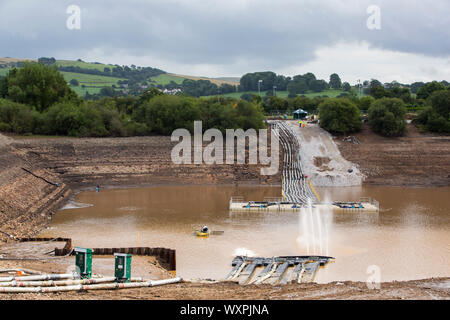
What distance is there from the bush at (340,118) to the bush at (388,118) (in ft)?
6.80

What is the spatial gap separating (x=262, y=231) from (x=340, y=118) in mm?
37500

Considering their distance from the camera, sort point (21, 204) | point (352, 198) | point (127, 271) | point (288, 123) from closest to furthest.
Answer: point (127, 271), point (21, 204), point (352, 198), point (288, 123)

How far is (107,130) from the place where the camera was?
70062mm

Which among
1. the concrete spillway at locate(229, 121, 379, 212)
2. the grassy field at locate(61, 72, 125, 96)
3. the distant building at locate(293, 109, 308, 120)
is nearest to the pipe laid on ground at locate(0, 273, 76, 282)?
the concrete spillway at locate(229, 121, 379, 212)

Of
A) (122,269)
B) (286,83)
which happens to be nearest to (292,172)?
(122,269)

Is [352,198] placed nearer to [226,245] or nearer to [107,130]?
[226,245]

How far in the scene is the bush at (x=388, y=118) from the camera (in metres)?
69.4

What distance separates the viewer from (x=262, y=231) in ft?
122

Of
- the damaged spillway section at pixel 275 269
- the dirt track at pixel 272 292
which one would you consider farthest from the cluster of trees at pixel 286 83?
the dirt track at pixel 272 292

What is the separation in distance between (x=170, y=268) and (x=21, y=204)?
64.3ft

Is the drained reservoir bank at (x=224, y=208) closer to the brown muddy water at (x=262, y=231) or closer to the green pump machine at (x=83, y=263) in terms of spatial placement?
the brown muddy water at (x=262, y=231)

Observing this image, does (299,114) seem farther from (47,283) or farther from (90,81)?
(90,81)

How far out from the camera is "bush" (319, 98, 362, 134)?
7056 centimetres
